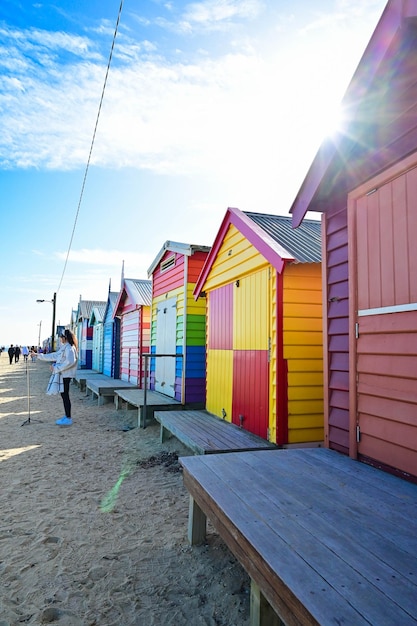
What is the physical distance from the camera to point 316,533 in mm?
2041

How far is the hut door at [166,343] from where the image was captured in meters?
8.99

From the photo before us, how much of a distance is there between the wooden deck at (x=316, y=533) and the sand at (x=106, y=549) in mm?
421

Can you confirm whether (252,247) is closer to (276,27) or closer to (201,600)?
(276,27)

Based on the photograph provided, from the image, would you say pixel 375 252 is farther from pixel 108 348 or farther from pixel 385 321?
pixel 108 348

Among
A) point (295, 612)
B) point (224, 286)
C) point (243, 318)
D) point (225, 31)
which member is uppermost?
point (225, 31)

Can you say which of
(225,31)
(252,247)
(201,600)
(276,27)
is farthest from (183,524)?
(225,31)

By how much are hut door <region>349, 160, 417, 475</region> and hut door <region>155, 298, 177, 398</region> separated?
231 inches

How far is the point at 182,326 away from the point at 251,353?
121 inches

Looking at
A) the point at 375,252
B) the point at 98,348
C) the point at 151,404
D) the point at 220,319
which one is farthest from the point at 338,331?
the point at 98,348

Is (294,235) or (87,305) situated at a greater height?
(87,305)

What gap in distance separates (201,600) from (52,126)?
8.19 metres

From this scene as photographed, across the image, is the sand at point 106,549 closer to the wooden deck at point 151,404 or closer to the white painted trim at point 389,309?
the wooden deck at point 151,404

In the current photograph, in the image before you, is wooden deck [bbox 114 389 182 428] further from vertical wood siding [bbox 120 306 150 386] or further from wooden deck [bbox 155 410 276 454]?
vertical wood siding [bbox 120 306 150 386]

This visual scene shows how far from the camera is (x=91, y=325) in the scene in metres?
23.1
